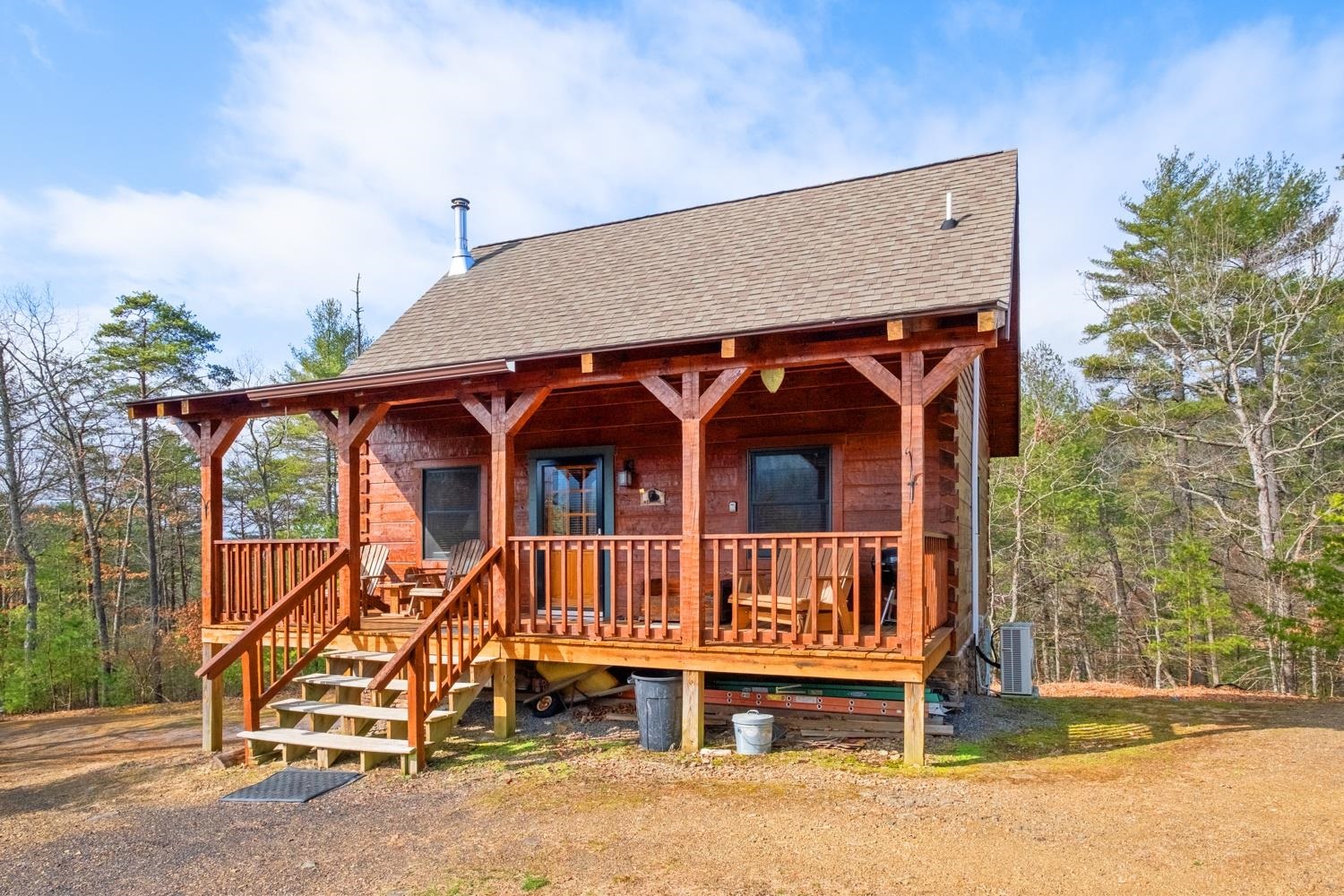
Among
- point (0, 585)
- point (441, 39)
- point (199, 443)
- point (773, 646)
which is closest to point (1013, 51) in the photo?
point (441, 39)

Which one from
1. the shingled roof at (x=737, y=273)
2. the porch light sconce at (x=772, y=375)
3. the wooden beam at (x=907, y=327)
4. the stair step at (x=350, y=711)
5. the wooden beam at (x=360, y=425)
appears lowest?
the stair step at (x=350, y=711)

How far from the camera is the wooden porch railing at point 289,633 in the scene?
22.5ft

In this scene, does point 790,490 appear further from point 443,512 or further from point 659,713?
point 443,512

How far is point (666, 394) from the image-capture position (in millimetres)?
6688

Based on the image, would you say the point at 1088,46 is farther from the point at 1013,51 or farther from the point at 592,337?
the point at 592,337

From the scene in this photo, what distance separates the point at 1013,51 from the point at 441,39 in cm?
1095

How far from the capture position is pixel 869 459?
26.5 feet

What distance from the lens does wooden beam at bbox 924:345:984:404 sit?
5.76 m

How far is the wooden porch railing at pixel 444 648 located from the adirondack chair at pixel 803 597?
224 cm

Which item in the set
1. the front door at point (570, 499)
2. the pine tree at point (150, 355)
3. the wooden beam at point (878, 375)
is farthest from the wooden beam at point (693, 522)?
the pine tree at point (150, 355)

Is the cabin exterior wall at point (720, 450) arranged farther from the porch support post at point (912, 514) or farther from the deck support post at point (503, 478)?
the deck support post at point (503, 478)

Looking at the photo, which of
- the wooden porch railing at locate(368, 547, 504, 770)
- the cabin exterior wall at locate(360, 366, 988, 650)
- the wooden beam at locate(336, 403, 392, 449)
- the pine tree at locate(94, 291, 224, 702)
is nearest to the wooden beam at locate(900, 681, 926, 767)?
the cabin exterior wall at locate(360, 366, 988, 650)

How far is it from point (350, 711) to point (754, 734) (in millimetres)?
3264

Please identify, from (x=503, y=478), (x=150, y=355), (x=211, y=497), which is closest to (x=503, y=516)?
(x=503, y=478)
